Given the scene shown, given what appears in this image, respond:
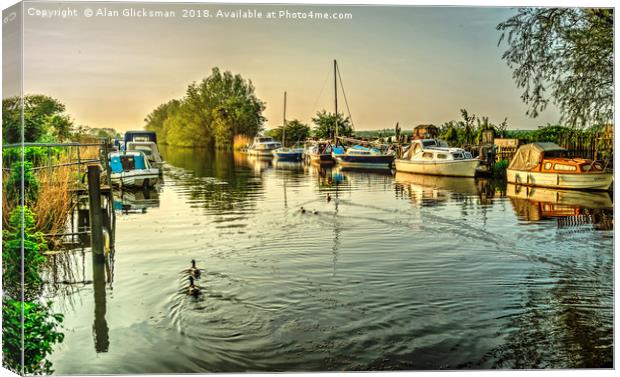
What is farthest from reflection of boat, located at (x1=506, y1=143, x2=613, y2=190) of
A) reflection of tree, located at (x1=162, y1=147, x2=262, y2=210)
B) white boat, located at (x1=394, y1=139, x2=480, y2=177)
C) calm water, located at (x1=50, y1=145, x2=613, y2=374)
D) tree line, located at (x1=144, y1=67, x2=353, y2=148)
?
reflection of tree, located at (x1=162, y1=147, x2=262, y2=210)

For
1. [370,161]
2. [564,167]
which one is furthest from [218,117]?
[370,161]

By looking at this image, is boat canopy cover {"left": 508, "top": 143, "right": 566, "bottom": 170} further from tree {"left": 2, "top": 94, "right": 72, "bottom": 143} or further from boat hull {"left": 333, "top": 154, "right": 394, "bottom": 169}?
tree {"left": 2, "top": 94, "right": 72, "bottom": 143}

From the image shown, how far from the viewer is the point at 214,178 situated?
956 inches

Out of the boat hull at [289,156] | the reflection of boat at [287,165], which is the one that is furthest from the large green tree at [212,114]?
the boat hull at [289,156]

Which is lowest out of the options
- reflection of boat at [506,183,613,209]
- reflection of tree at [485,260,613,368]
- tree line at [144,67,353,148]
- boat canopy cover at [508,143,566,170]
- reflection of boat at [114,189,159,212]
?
reflection of tree at [485,260,613,368]

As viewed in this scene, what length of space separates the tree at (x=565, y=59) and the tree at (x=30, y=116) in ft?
17.8

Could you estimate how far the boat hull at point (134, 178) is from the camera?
2012cm

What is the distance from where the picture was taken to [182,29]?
7277mm

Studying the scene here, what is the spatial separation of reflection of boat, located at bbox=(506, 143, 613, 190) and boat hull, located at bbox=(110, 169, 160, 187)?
1106cm

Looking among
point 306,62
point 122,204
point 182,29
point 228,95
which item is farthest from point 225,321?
point 122,204

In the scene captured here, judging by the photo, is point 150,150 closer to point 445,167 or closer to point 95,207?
point 445,167

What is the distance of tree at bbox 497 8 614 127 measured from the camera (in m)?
8.30

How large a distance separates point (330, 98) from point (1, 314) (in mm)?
5210

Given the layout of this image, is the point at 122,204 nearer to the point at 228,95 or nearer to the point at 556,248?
the point at 228,95
